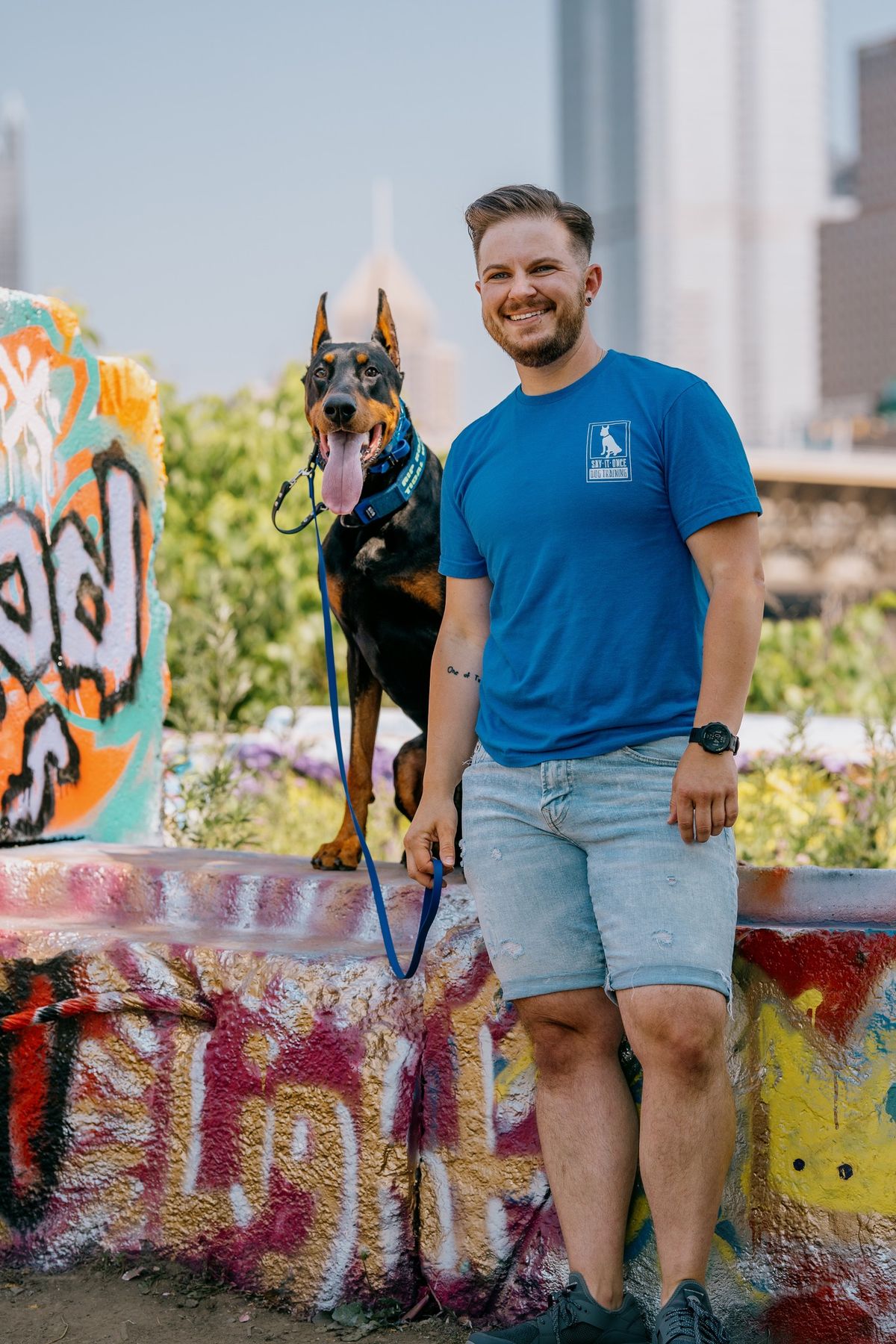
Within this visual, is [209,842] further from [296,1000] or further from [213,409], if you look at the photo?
[213,409]

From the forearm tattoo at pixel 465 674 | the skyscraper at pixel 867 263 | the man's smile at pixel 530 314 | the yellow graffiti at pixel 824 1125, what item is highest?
the skyscraper at pixel 867 263

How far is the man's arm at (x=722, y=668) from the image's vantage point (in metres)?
2.61

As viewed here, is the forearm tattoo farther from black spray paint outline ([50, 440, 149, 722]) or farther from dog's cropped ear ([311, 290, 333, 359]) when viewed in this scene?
black spray paint outline ([50, 440, 149, 722])

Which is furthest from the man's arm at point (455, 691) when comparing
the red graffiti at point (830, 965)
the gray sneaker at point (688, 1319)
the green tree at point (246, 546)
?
the green tree at point (246, 546)

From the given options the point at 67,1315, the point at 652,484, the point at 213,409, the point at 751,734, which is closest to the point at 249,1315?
the point at 67,1315

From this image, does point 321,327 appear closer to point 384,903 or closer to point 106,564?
point 106,564

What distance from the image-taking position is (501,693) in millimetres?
2932

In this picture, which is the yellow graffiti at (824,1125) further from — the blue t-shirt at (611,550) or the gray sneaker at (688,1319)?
the blue t-shirt at (611,550)

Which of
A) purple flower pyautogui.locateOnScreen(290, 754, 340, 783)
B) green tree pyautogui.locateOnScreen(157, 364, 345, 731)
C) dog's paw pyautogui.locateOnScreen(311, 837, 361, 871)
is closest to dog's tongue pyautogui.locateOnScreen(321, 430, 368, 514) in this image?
dog's paw pyautogui.locateOnScreen(311, 837, 361, 871)

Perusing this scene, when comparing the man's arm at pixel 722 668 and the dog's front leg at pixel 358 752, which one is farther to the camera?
the dog's front leg at pixel 358 752

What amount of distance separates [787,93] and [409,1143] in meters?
218

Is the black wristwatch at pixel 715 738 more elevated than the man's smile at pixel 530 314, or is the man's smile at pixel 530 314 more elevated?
the man's smile at pixel 530 314

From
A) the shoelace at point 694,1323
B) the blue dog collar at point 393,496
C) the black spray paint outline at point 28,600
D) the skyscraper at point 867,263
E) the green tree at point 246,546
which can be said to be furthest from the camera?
the skyscraper at point 867,263

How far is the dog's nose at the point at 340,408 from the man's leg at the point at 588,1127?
148 centimetres
